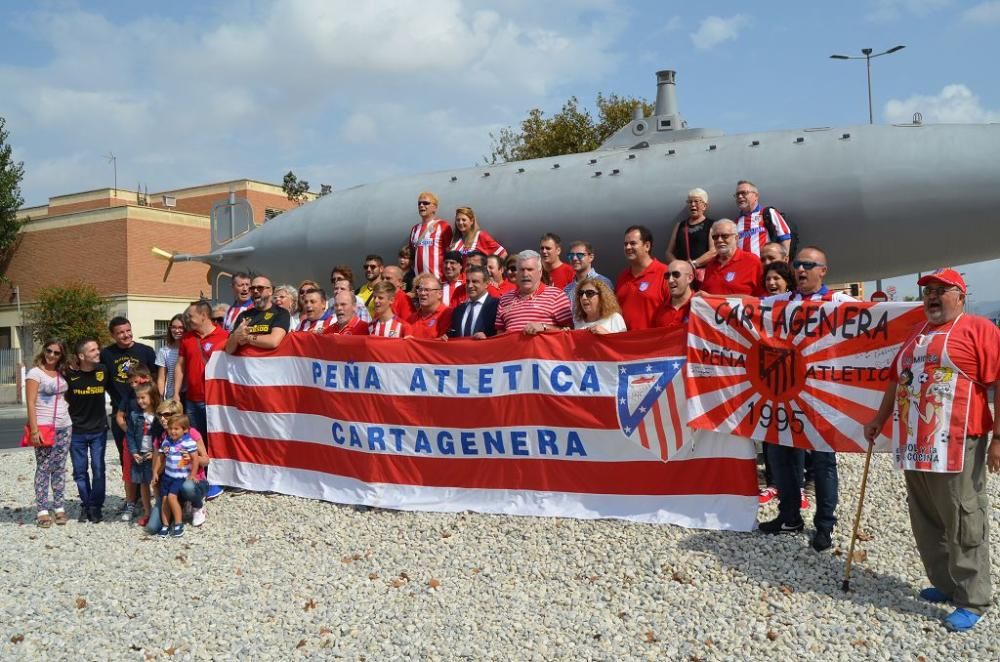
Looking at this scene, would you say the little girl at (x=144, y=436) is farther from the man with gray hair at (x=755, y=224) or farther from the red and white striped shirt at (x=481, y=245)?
the man with gray hair at (x=755, y=224)

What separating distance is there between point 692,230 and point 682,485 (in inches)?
116

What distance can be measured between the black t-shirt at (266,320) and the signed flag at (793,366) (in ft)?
13.4

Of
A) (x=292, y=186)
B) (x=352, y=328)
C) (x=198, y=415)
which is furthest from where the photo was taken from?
(x=292, y=186)

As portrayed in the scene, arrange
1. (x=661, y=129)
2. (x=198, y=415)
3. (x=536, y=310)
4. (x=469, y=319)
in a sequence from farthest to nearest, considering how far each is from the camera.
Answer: (x=661, y=129) < (x=198, y=415) < (x=469, y=319) < (x=536, y=310)

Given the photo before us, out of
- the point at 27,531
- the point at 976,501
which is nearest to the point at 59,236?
the point at 27,531

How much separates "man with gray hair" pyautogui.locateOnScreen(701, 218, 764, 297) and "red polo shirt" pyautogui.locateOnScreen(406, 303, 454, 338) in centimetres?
237

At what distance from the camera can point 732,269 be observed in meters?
7.20

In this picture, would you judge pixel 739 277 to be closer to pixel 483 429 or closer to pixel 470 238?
pixel 483 429

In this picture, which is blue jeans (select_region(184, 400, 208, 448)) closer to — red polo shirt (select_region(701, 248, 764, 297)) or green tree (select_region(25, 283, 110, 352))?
red polo shirt (select_region(701, 248, 764, 297))

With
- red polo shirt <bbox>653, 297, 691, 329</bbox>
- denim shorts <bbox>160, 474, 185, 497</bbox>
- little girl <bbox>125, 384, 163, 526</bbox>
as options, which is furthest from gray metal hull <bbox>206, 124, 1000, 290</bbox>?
denim shorts <bbox>160, 474, 185, 497</bbox>

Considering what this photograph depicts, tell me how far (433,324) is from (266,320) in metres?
1.70

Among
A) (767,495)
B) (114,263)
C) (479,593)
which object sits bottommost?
(479,593)

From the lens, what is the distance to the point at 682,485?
6270 millimetres

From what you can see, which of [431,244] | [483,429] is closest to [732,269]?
[483,429]
